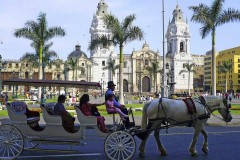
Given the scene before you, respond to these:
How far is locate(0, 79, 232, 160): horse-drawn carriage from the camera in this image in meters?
8.41

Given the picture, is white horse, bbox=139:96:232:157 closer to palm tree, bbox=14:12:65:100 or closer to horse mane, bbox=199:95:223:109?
horse mane, bbox=199:95:223:109

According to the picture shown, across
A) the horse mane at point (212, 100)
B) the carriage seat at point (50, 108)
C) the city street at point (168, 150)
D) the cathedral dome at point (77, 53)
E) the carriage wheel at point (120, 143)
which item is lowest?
the city street at point (168, 150)

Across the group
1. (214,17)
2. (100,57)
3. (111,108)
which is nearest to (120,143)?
(111,108)

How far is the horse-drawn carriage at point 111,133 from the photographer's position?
841 cm

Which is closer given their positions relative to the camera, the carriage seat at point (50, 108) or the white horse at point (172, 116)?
the white horse at point (172, 116)

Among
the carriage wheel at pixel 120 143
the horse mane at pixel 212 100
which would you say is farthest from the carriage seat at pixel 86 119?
the horse mane at pixel 212 100

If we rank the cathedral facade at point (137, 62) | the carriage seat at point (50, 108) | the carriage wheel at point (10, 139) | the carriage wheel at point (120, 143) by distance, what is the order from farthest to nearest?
the cathedral facade at point (137, 62) → the carriage seat at point (50, 108) → the carriage wheel at point (10, 139) → the carriage wheel at point (120, 143)

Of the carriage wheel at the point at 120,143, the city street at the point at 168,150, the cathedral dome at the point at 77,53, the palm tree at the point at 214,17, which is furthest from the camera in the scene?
the cathedral dome at the point at 77,53

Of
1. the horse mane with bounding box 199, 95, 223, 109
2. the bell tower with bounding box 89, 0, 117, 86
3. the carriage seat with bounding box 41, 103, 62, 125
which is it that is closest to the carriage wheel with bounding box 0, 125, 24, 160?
the carriage seat with bounding box 41, 103, 62, 125

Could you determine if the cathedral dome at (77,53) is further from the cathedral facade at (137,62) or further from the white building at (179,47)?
the white building at (179,47)

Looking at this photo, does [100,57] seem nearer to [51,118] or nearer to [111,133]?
[51,118]

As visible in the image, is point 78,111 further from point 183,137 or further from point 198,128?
point 183,137

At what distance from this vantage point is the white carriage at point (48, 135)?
838 cm

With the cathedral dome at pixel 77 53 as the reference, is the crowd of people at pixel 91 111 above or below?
below
